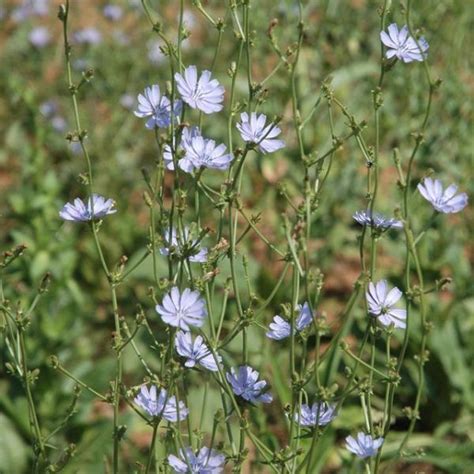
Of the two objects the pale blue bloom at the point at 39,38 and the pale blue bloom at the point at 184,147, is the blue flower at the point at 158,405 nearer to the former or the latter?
the pale blue bloom at the point at 184,147

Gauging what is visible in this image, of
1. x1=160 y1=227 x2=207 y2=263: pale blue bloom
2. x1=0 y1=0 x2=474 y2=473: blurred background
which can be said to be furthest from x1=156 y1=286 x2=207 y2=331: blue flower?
x1=0 y1=0 x2=474 y2=473: blurred background

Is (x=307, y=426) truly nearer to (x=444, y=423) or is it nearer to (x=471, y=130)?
(x=444, y=423)

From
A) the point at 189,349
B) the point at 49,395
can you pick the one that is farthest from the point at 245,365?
the point at 49,395

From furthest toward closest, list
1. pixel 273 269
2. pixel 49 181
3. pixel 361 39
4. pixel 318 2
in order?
1. pixel 318 2
2. pixel 361 39
3. pixel 273 269
4. pixel 49 181

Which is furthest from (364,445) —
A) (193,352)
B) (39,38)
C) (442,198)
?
(39,38)

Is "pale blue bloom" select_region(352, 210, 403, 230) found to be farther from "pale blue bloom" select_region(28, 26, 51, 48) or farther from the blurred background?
"pale blue bloom" select_region(28, 26, 51, 48)

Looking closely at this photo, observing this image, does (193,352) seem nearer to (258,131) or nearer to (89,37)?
(258,131)
